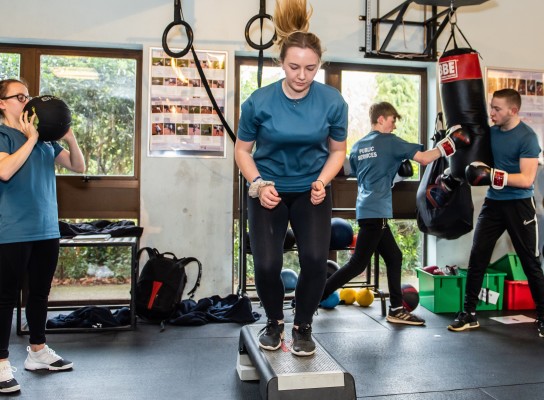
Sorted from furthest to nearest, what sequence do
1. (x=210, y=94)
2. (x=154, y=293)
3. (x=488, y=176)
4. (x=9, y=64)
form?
(x=9, y=64) < (x=210, y=94) < (x=154, y=293) < (x=488, y=176)

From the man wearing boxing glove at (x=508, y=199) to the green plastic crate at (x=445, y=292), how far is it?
45 centimetres

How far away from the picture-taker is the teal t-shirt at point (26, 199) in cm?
244

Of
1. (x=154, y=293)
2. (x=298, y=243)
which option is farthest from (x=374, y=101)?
(x=298, y=243)

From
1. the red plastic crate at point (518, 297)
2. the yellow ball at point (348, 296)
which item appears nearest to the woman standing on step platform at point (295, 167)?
the yellow ball at point (348, 296)

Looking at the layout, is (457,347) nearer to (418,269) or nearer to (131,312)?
(418,269)

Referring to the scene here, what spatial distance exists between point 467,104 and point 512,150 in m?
0.44

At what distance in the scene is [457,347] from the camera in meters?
3.22

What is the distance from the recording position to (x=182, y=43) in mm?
4227

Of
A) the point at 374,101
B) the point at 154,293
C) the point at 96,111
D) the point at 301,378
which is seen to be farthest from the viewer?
the point at 374,101

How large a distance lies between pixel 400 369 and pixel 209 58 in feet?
9.29

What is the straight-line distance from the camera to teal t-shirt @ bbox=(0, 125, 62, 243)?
2438 millimetres

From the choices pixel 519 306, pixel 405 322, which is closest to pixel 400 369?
pixel 405 322

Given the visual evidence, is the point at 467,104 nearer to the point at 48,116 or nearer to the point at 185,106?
the point at 185,106

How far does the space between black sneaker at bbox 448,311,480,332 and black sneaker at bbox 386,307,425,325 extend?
0.22 m
